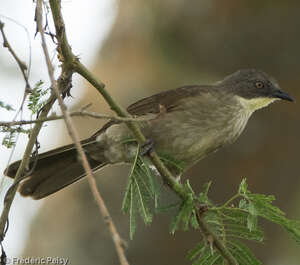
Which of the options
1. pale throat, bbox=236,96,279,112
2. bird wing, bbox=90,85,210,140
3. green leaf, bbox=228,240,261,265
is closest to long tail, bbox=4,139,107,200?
bird wing, bbox=90,85,210,140

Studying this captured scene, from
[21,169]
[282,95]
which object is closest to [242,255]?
[21,169]

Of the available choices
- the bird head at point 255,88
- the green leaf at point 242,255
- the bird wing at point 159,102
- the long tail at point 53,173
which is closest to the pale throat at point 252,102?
the bird head at point 255,88

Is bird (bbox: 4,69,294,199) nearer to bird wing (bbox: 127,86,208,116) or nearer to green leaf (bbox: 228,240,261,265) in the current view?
bird wing (bbox: 127,86,208,116)

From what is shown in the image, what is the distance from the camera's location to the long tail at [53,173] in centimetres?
488

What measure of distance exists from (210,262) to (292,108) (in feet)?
16.6

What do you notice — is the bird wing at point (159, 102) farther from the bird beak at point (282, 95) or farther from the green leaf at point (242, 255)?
the green leaf at point (242, 255)

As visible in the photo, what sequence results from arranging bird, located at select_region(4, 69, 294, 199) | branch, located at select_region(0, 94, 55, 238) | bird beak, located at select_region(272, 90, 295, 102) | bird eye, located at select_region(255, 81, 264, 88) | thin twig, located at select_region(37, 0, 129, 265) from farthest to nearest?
bird eye, located at select_region(255, 81, 264, 88)
bird beak, located at select_region(272, 90, 295, 102)
bird, located at select_region(4, 69, 294, 199)
branch, located at select_region(0, 94, 55, 238)
thin twig, located at select_region(37, 0, 129, 265)

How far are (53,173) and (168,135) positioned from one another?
3.67 ft

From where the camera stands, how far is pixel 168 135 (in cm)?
481

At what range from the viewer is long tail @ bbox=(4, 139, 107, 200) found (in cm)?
488

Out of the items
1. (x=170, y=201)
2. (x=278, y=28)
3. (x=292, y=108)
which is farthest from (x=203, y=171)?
(x=170, y=201)

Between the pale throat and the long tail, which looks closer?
the long tail

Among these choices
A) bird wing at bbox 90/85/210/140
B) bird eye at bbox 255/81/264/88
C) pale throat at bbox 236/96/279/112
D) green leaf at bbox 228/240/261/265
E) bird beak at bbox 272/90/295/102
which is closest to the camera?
green leaf at bbox 228/240/261/265

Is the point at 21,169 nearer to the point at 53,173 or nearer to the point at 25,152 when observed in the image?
the point at 25,152
